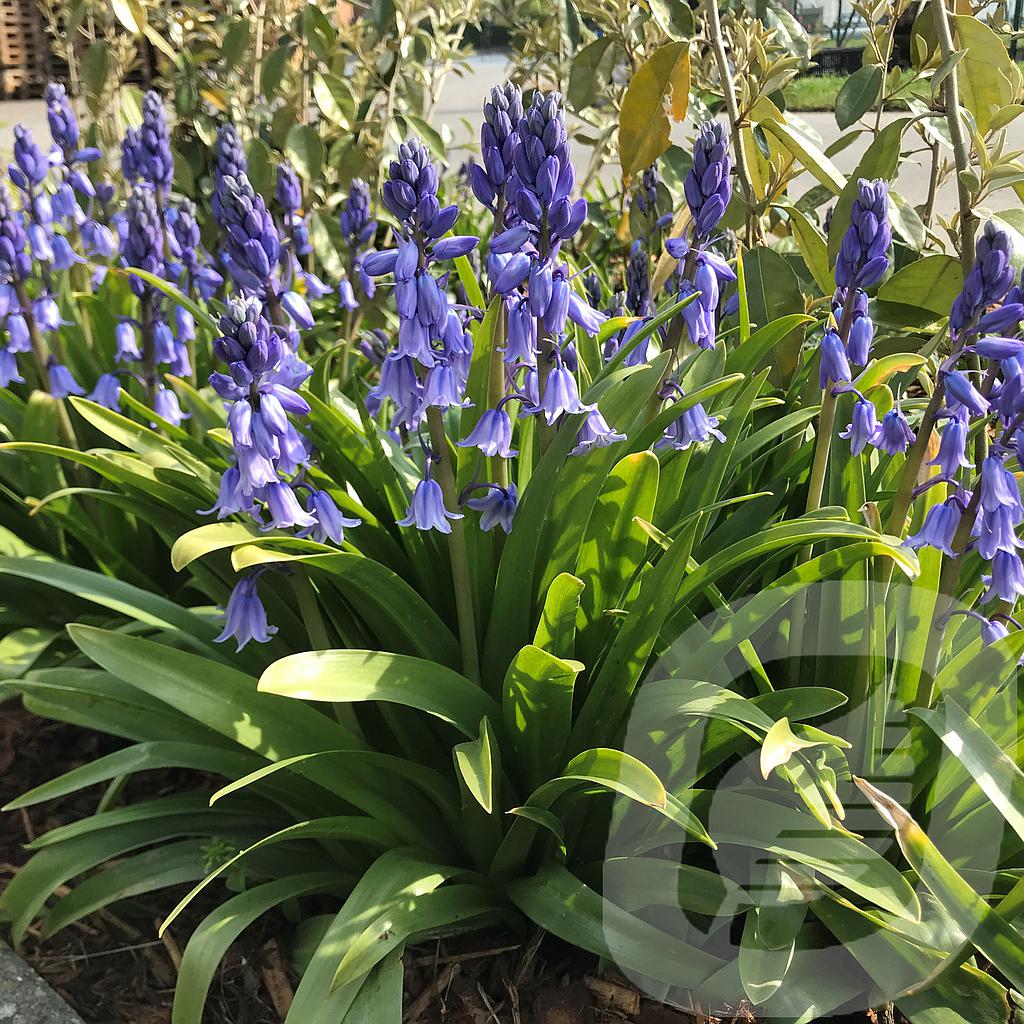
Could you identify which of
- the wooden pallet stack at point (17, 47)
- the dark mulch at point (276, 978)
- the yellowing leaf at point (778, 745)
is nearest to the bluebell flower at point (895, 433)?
the yellowing leaf at point (778, 745)

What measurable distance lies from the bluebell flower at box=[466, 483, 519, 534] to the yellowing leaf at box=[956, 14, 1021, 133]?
135cm

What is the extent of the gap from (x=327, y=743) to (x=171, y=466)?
0.76m

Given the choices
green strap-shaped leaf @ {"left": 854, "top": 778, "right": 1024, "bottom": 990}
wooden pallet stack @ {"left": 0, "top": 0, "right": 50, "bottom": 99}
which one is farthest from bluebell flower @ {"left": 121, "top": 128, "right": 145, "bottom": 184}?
wooden pallet stack @ {"left": 0, "top": 0, "right": 50, "bottom": 99}

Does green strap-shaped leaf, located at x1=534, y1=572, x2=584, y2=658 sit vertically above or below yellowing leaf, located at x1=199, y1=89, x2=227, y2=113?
below

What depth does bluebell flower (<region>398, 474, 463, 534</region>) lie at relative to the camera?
1.79m

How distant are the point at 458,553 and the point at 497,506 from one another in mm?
125

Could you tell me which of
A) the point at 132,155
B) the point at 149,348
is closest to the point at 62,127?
the point at 132,155

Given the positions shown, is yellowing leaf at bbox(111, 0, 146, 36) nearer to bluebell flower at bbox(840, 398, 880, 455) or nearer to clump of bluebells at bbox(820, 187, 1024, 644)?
clump of bluebells at bbox(820, 187, 1024, 644)

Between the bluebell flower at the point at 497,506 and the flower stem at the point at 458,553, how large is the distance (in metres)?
0.05

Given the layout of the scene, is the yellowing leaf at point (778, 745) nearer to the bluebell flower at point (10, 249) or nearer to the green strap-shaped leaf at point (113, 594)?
the green strap-shaped leaf at point (113, 594)

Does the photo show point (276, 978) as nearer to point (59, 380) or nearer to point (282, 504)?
point (282, 504)

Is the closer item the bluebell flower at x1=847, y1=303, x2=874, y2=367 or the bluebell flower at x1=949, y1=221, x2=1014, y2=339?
the bluebell flower at x1=949, y1=221, x2=1014, y2=339

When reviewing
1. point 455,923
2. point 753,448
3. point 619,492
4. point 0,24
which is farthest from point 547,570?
point 0,24

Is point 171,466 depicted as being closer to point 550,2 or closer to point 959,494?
point 959,494
